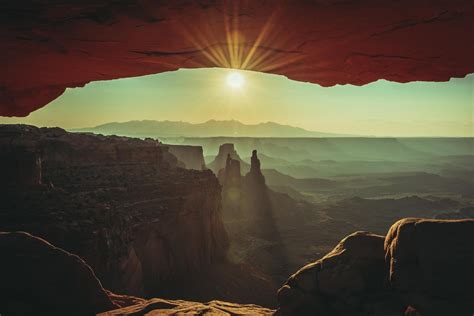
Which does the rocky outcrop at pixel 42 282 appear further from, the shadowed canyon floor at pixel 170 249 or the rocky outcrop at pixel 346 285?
the rocky outcrop at pixel 346 285

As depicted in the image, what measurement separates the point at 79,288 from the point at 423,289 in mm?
8061

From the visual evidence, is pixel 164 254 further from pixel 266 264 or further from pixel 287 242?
pixel 287 242

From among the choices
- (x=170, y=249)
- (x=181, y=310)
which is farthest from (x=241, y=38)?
(x=170, y=249)

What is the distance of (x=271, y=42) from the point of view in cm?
767

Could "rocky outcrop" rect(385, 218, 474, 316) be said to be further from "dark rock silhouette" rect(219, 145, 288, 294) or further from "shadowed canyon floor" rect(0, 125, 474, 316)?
"dark rock silhouette" rect(219, 145, 288, 294)

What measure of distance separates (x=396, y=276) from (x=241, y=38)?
20.4ft

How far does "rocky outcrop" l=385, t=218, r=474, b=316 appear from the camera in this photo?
5754 millimetres

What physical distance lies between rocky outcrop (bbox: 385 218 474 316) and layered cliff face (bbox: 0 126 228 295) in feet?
59.6

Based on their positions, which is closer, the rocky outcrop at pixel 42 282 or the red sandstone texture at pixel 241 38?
the red sandstone texture at pixel 241 38

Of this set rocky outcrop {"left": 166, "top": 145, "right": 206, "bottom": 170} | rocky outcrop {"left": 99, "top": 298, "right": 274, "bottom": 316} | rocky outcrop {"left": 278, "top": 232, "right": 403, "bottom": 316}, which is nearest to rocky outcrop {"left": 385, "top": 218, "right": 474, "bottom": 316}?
rocky outcrop {"left": 278, "top": 232, "right": 403, "bottom": 316}

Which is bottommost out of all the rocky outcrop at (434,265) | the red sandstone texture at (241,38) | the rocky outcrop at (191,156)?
the rocky outcrop at (434,265)

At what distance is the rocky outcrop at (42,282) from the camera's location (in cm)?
732

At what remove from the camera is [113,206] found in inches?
955

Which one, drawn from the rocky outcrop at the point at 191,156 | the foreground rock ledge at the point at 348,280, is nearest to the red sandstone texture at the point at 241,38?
the foreground rock ledge at the point at 348,280
